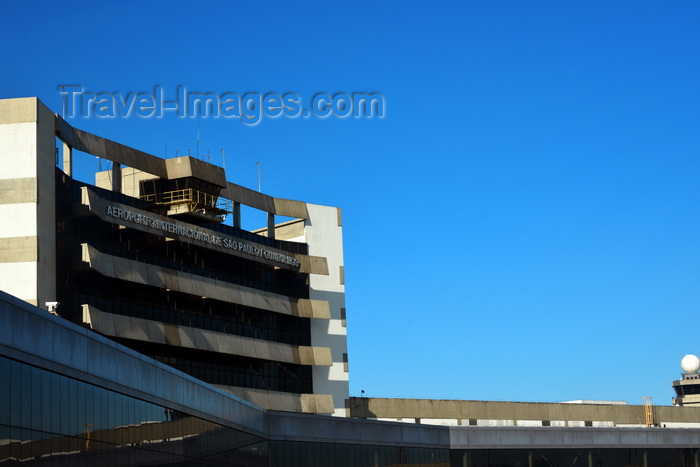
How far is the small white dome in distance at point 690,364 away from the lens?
474ft

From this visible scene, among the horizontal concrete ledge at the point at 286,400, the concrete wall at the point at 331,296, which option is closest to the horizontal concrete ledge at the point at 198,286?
the concrete wall at the point at 331,296

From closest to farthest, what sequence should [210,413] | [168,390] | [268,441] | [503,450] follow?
[168,390] < [210,413] < [268,441] < [503,450]

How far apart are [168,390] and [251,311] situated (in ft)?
164

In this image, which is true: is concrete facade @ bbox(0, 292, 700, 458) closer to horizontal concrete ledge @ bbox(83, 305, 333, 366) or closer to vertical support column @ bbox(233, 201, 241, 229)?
horizontal concrete ledge @ bbox(83, 305, 333, 366)

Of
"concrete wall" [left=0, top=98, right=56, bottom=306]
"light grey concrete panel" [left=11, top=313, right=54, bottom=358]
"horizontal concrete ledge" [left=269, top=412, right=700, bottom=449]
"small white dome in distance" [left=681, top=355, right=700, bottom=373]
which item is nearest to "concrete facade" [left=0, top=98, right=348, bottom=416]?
"concrete wall" [left=0, top=98, right=56, bottom=306]

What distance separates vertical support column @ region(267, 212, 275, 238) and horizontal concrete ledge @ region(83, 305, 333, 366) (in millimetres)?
10778

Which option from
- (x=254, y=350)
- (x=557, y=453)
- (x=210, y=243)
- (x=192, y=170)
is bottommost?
(x=557, y=453)

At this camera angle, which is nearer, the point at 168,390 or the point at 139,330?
the point at 168,390

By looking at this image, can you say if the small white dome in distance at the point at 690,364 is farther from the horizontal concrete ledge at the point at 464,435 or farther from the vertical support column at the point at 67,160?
the vertical support column at the point at 67,160

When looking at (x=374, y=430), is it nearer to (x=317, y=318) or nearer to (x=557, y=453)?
(x=557, y=453)

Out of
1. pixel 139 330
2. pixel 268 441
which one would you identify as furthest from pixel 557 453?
pixel 139 330

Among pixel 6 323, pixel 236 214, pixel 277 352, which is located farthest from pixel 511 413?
pixel 6 323

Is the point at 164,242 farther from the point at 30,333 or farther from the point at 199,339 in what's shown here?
the point at 30,333

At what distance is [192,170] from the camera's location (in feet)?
271
